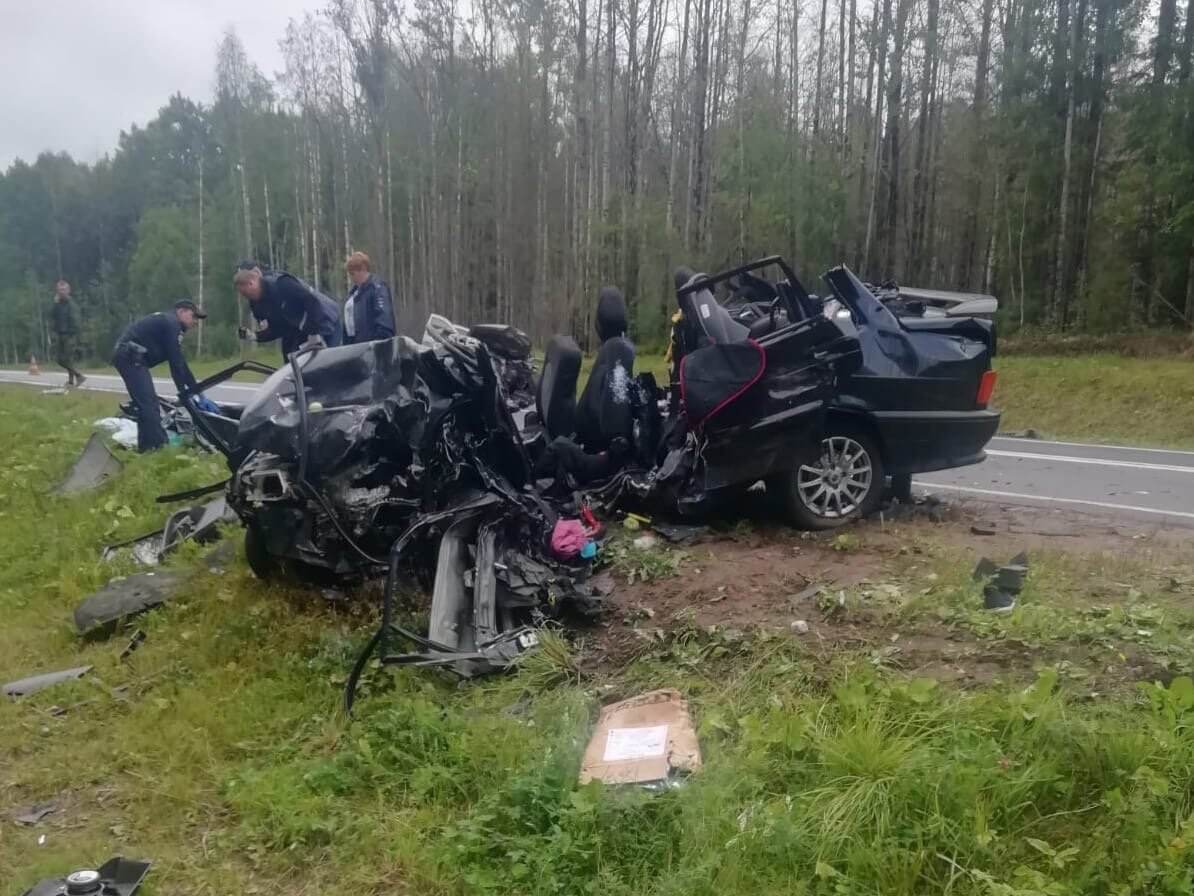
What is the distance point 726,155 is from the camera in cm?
2591

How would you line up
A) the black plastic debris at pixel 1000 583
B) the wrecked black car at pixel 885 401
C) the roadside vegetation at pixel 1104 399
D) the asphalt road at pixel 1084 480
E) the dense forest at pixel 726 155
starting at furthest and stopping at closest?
the dense forest at pixel 726 155, the roadside vegetation at pixel 1104 399, the asphalt road at pixel 1084 480, the wrecked black car at pixel 885 401, the black plastic debris at pixel 1000 583

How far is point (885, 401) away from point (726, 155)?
2145 cm

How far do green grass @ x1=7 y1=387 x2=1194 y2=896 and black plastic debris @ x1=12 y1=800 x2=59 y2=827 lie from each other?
0.05m

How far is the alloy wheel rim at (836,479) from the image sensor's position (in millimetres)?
5859

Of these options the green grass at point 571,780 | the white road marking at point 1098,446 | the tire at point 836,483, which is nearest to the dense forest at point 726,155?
the white road marking at point 1098,446

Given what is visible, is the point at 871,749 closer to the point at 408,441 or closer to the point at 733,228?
the point at 408,441

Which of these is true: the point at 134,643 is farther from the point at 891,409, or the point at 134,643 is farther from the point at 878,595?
the point at 891,409

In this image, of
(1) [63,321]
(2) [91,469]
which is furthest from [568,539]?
(1) [63,321]

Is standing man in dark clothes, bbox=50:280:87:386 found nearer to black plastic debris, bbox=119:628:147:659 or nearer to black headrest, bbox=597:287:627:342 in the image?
black plastic debris, bbox=119:628:147:659

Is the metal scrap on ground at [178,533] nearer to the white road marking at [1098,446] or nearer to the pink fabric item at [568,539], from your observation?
the pink fabric item at [568,539]

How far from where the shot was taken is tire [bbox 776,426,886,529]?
582 centimetres

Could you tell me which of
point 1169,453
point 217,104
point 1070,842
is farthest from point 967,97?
point 217,104

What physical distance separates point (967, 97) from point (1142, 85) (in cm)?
575

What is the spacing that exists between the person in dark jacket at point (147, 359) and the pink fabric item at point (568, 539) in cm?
550
